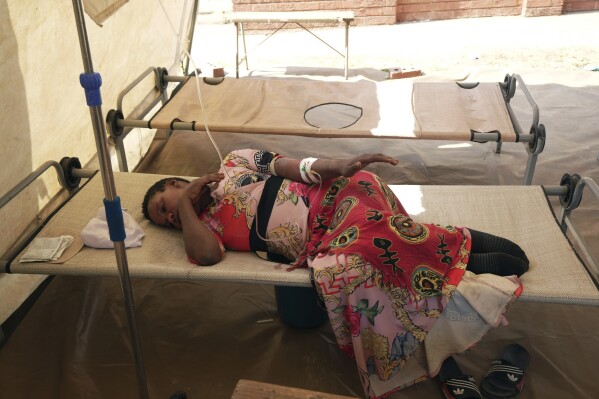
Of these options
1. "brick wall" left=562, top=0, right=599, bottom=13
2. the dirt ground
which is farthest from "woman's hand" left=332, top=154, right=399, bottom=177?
"brick wall" left=562, top=0, right=599, bottom=13

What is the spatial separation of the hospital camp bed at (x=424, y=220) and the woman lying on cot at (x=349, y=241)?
78 millimetres

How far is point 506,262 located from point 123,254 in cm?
127

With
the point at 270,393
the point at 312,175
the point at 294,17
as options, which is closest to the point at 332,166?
the point at 312,175

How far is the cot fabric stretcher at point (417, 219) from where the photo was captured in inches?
72.8

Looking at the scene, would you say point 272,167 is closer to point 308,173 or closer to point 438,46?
point 308,173

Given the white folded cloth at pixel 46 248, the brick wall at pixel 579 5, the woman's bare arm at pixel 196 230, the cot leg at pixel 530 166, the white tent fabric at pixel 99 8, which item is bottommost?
the cot leg at pixel 530 166

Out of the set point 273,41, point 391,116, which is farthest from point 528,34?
point 391,116

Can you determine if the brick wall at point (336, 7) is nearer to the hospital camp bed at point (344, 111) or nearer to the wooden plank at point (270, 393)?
the hospital camp bed at point (344, 111)

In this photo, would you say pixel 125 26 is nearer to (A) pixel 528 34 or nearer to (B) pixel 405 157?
(B) pixel 405 157

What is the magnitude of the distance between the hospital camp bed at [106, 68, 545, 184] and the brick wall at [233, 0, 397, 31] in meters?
3.23

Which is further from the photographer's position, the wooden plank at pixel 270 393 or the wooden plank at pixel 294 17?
the wooden plank at pixel 294 17

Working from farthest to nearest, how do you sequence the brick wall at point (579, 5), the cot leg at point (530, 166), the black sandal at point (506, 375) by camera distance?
the brick wall at point (579, 5) → the cot leg at point (530, 166) → the black sandal at point (506, 375)

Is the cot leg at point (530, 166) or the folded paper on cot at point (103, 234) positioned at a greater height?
the folded paper on cot at point (103, 234)

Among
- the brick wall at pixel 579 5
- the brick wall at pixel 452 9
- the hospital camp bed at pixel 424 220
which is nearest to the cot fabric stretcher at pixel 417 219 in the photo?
the hospital camp bed at pixel 424 220
